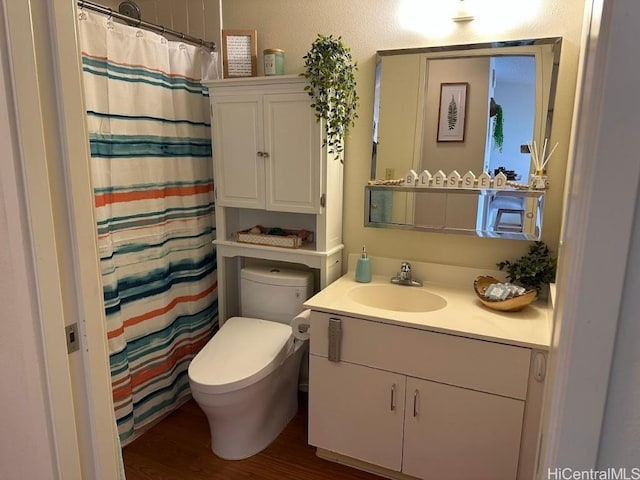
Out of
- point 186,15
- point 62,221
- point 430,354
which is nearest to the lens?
point 62,221

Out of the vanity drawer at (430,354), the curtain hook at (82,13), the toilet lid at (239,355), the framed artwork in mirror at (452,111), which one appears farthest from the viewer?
the framed artwork in mirror at (452,111)

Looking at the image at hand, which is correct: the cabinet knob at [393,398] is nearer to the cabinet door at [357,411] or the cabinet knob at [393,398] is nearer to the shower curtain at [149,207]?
the cabinet door at [357,411]

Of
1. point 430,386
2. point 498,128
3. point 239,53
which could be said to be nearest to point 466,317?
point 430,386

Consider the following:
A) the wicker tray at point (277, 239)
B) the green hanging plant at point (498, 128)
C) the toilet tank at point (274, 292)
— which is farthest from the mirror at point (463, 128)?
the toilet tank at point (274, 292)

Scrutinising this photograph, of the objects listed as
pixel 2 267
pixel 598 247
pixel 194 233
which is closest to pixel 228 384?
pixel 194 233

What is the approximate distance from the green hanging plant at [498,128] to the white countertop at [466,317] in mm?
660

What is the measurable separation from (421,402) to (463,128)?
1.17m

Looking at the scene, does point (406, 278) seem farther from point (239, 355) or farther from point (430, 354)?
point (239, 355)

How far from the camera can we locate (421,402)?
1.73 m

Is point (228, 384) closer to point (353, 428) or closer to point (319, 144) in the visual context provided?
point (353, 428)

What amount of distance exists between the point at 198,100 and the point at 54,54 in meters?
1.54

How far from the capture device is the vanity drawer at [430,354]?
1.57m

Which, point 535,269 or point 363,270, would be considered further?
point 363,270

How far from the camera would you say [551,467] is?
626 mm
